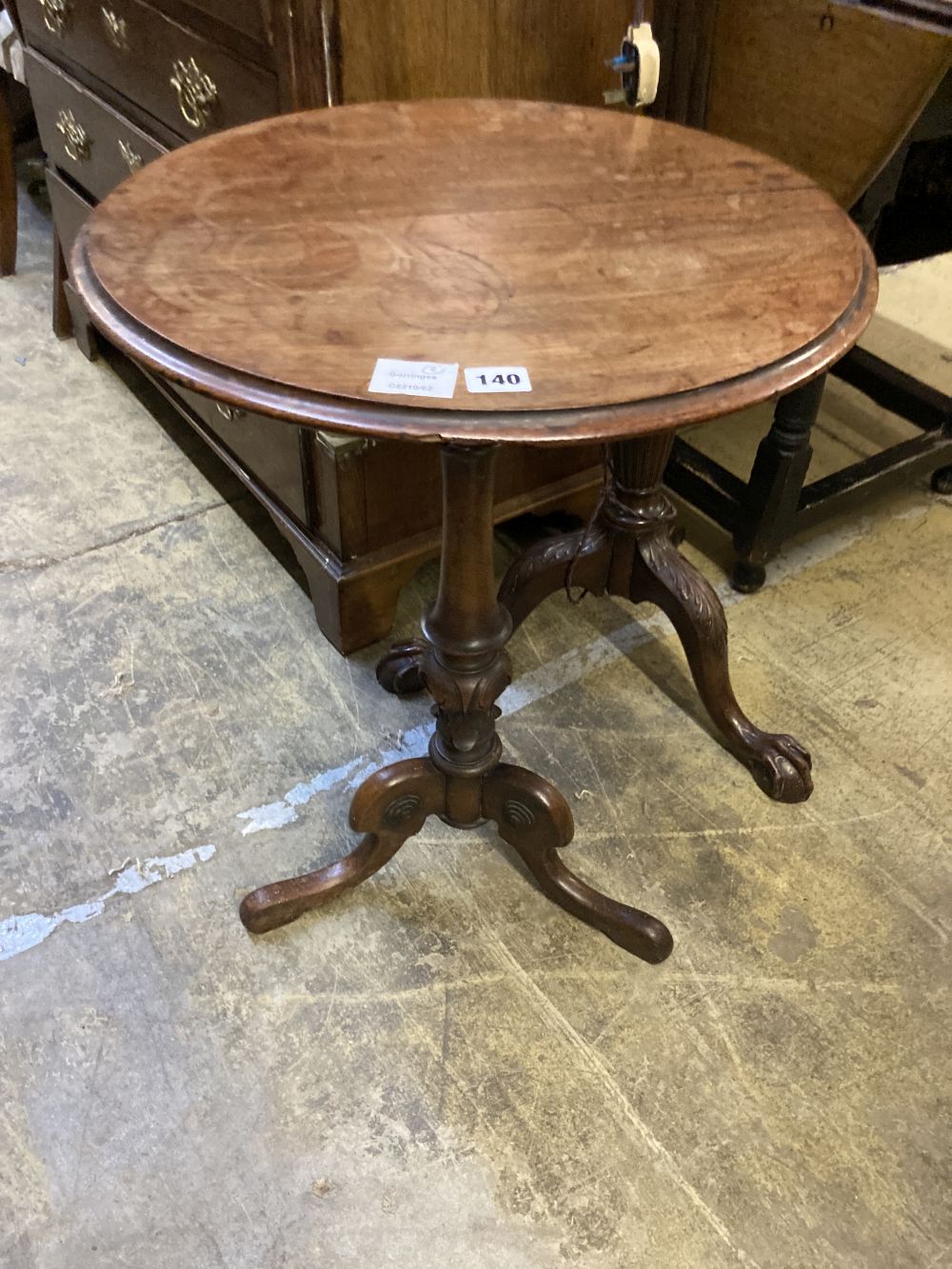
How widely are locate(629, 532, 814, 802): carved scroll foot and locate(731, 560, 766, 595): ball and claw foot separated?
1.20 feet

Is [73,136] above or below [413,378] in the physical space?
below

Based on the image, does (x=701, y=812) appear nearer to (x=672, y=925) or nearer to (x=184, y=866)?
(x=672, y=925)

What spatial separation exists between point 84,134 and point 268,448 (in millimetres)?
844

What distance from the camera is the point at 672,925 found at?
1.39 metres

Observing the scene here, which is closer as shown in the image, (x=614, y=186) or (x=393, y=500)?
(x=614, y=186)

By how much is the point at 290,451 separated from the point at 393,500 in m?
0.18

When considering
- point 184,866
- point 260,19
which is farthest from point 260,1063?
point 260,19

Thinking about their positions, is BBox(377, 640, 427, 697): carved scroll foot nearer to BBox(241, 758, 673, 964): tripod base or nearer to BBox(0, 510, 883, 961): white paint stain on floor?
BBox(0, 510, 883, 961): white paint stain on floor

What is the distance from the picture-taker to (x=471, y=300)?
34.4 inches

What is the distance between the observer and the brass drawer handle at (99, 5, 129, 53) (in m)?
1.72

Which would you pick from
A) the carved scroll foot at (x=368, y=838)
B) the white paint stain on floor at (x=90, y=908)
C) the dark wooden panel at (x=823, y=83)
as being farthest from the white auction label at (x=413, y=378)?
the dark wooden panel at (x=823, y=83)

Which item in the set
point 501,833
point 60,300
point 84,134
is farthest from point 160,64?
point 501,833

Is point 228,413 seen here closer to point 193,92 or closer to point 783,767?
point 193,92

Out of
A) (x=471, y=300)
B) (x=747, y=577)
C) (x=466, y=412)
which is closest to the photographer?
(x=466, y=412)
